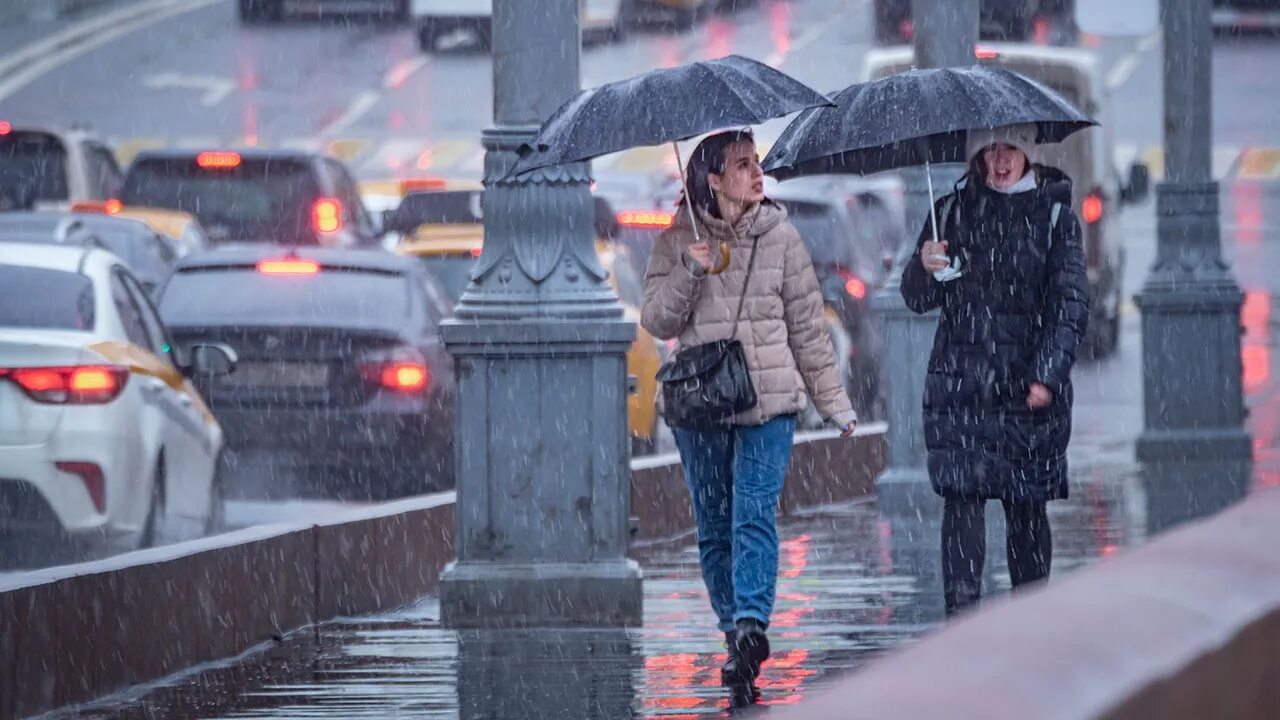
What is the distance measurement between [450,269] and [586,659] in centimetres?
851

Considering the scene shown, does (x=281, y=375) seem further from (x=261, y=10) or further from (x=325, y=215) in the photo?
(x=261, y=10)

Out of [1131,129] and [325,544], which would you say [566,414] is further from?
[1131,129]

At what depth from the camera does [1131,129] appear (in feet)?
137

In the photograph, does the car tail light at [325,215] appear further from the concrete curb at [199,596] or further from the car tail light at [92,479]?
the car tail light at [92,479]

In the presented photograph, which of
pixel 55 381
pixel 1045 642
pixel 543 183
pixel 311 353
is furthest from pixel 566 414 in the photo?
pixel 1045 642

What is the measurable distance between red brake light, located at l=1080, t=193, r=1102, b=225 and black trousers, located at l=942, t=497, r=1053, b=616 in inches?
711

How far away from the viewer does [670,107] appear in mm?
7379

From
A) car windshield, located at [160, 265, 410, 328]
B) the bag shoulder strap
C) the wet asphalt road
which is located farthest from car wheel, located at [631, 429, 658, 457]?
the bag shoulder strap

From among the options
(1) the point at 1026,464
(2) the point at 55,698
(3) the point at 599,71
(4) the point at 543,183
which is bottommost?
(2) the point at 55,698

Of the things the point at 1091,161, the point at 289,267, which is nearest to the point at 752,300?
the point at 289,267

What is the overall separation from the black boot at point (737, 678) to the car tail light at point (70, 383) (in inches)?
125

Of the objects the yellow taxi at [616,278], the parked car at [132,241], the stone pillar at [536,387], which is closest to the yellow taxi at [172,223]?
the parked car at [132,241]

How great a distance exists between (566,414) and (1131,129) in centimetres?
3400

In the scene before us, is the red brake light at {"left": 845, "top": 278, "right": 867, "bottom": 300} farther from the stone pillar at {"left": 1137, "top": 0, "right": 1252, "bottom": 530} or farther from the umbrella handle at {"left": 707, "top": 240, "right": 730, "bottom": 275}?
the umbrella handle at {"left": 707, "top": 240, "right": 730, "bottom": 275}
